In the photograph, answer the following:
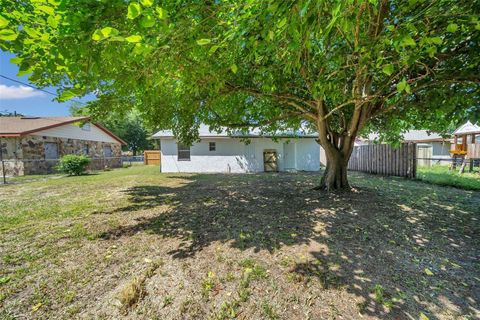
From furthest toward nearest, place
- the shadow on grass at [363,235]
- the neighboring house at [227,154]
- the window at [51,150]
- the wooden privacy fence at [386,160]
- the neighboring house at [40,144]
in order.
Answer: the window at [51,150] < the neighboring house at [227,154] < the neighboring house at [40,144] < the wooden privacy fence at [386,160] < the shadow on grass at [363,235]

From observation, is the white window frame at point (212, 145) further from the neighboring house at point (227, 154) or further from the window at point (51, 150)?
the window at point (51, 150)

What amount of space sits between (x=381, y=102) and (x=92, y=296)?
7568 millimetres

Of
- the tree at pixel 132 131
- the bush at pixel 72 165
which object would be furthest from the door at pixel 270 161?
the tree at pixel 132 131

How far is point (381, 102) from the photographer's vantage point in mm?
6246

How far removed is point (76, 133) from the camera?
17.0 meters

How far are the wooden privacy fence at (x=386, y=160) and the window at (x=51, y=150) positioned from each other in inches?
810

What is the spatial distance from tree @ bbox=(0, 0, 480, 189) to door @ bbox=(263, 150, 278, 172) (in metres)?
6.80

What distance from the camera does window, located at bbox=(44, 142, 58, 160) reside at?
580 inches

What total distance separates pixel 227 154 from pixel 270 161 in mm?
3012

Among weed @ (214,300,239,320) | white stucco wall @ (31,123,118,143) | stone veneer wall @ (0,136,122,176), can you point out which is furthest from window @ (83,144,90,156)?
weed @ (214,300,239,320)

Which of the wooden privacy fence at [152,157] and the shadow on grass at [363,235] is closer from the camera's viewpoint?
the shadow on grass at [363,235]

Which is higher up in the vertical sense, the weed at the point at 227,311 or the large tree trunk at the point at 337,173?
the large tree trunk at the point at 337,173

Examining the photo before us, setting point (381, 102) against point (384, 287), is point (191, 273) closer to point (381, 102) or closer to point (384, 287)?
point (384, 287)

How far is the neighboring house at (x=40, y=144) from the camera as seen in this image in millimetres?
13312
